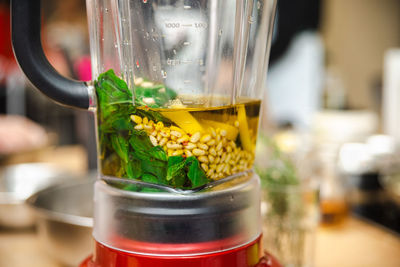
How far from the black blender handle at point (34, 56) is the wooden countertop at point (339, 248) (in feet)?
1.23

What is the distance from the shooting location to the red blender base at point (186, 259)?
0.34m

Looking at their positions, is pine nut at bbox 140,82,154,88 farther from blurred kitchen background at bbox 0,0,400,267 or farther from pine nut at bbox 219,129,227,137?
blurred kitchen background at bbox 0,0,400,267

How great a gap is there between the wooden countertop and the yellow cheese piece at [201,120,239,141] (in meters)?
0.42

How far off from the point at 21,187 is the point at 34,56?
730 mm

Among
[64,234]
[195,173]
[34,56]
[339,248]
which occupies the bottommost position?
[339,248]

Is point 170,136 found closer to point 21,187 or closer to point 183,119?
point 183,119

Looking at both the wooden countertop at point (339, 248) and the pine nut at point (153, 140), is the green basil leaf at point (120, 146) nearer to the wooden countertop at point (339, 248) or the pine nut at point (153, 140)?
the pine nut at point (153, 140)

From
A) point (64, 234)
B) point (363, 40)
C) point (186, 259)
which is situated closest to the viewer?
point (186, 259)

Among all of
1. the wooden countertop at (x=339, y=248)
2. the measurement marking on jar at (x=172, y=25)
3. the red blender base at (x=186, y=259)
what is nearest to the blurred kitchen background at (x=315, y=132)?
the wooden countertop at (x=339, y=248)

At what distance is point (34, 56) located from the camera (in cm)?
36

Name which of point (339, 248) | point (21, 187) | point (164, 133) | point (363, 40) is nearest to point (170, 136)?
point (164, 133)

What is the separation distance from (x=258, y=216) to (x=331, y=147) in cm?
68

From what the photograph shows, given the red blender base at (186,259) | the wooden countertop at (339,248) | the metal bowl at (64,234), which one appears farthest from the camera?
the wooden countertop at (339,248)

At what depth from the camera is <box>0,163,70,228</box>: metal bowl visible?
0.76m
